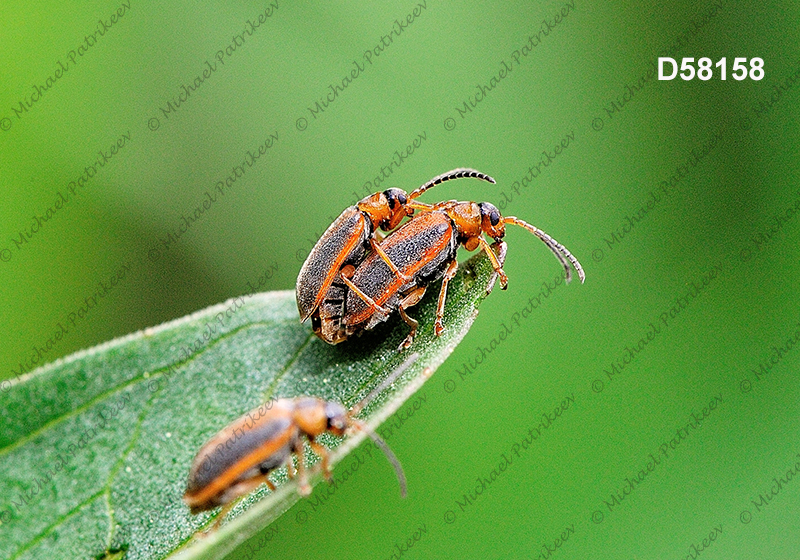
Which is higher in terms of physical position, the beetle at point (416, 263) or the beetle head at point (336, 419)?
the beetle at point (416, 263)

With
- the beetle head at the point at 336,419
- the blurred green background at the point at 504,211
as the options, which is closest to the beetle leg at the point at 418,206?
the blurred green background at the point at 504,211

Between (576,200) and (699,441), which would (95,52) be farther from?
(699,441)

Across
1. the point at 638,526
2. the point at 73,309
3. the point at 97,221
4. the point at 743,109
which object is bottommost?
the point at 73,309

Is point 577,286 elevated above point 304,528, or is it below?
above

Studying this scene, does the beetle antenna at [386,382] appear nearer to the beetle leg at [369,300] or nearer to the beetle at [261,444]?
the beetle at [261,444]

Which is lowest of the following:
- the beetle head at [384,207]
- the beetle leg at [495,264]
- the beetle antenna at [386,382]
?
the beetle antenna at [386,382]

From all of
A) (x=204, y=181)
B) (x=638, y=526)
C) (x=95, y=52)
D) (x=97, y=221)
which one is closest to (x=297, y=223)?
(x=204, y=181)
